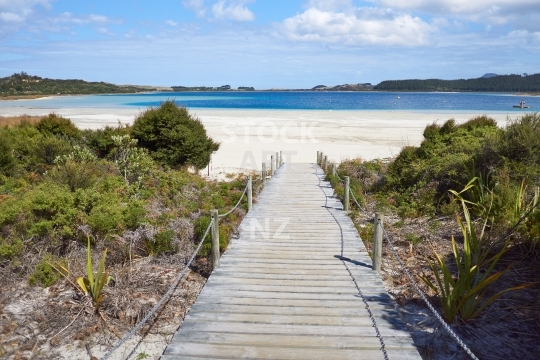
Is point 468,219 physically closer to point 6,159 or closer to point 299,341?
point 299,341

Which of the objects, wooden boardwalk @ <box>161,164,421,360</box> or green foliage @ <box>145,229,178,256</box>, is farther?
green foliage @ <box>145,229,178,256</box>

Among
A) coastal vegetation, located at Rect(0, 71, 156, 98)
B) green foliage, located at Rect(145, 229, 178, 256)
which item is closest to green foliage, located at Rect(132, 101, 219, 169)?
green foliage, located at Rect(145, 229, 178, 256)

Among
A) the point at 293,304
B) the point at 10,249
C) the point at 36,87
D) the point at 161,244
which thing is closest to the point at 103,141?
the point at 10,249

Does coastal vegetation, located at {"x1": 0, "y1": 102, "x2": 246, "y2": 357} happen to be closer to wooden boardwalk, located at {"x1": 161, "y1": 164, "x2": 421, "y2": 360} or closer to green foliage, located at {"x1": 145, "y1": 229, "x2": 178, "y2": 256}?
green foliage, located at {"x1": 145, "y1": 229, "x2": 178, "y2": 256}

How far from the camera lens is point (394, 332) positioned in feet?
15.3

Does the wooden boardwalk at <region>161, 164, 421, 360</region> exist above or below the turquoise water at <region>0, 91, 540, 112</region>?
below

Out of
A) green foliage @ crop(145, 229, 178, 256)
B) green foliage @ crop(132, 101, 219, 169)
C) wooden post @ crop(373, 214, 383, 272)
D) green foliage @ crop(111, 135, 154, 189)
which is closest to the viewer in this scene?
wooden post @ crop(373, 214, 383, 272)

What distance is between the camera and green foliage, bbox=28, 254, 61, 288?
655 cm

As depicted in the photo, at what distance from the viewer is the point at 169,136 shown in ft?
49.1

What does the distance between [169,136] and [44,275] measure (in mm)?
8914

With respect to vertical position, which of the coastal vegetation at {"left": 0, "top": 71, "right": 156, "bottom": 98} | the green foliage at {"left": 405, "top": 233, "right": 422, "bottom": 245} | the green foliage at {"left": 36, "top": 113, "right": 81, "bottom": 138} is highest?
the coastal vegetation at {"left": 0, "top": 71, "right": 156, "bottom": 98}

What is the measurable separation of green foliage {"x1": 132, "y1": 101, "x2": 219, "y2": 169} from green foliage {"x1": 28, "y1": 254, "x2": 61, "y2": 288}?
8.60 m

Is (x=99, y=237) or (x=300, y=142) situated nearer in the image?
(x=99, y=237)

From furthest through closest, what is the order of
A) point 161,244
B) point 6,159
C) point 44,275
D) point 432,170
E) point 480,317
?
point 6,159 < point 432,170 < point 161,244 < point 44,275 < point 480,317
